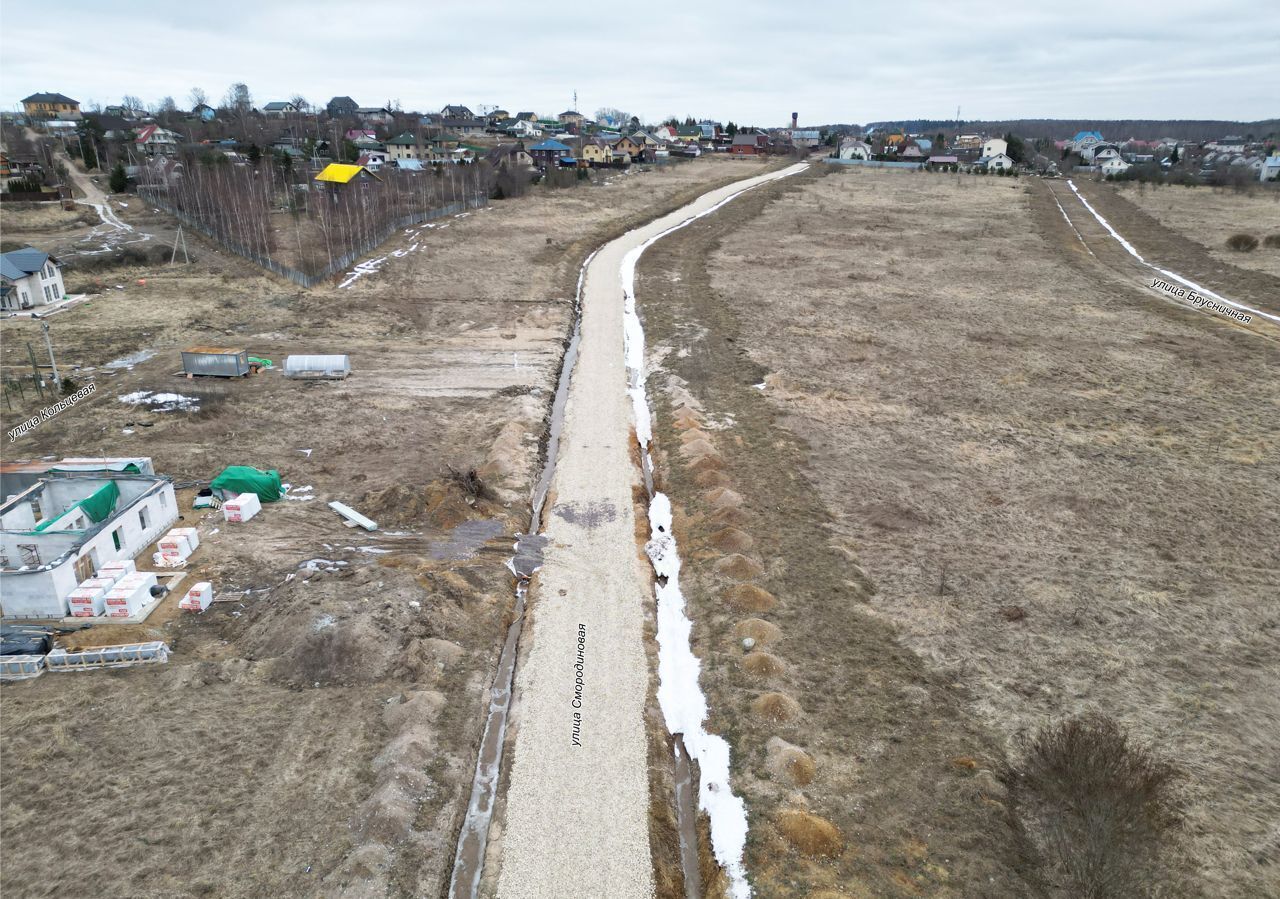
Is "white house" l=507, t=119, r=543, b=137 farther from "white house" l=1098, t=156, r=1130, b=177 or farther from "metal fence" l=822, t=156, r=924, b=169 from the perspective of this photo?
"white house" l=1098, t=156, r=1130, b=177

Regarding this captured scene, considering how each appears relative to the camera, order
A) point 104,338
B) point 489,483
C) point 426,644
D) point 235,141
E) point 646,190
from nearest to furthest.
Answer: point 426,644 → point 489,483 → point 104,338 → point 646,190 → point 235,141

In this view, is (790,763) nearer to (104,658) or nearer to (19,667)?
(104,658)

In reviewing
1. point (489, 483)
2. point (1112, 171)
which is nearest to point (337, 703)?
point (489, 483)

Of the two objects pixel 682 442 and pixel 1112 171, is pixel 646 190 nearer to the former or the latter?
pixel 682 442

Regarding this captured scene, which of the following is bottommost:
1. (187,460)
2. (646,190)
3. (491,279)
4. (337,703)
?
(337,703)

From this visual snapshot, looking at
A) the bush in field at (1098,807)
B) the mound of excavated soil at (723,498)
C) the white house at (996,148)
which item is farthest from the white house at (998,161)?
the bush in field at (1098,807)

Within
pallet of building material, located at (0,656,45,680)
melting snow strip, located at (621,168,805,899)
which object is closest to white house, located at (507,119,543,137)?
melting snow strip, located at (621,168,805,899)

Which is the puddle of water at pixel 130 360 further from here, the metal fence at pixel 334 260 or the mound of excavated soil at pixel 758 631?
the mound of excavated soil at pixel 758 631

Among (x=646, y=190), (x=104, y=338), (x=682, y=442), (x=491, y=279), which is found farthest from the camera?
(x=646, y=190)
